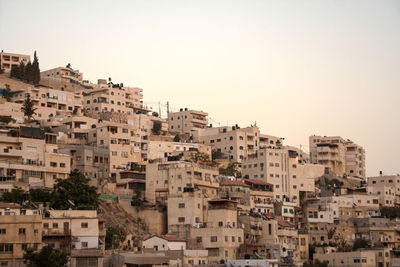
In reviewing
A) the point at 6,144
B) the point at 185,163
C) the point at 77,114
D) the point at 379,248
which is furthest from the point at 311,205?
the point at 6,144

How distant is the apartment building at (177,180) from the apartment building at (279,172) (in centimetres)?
1497

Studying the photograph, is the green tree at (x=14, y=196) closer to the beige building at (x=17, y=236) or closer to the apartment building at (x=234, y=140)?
the beige building at (x=17, y=236)

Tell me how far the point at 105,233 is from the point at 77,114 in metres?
35.5

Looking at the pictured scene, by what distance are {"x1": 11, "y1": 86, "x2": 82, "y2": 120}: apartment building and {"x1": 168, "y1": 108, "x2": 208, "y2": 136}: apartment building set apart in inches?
742

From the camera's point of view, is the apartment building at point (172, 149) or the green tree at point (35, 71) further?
the green tree at point (35, 71)

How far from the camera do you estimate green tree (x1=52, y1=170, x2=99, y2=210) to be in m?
62.0

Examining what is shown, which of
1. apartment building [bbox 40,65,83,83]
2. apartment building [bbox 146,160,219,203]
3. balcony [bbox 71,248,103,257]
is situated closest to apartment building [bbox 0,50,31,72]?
apartment building [bbox 40,65,83,83]

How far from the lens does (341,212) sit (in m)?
86.6

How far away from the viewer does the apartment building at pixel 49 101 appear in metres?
93.2

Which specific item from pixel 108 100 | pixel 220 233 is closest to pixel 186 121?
pixel 108 100

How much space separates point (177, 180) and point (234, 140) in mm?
33166

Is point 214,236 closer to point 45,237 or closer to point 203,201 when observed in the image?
point 203,201

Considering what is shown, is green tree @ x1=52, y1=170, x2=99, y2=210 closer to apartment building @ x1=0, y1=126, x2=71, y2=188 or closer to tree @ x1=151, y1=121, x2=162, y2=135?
apartment building @ x1=0, y1=126, x2=71, y2=188

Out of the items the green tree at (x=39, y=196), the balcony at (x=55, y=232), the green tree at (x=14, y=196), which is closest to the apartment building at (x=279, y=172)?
the green tree at (x=39, y=196)
